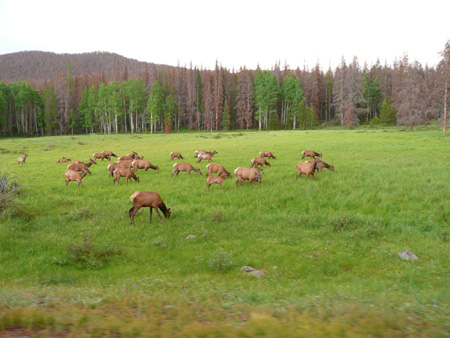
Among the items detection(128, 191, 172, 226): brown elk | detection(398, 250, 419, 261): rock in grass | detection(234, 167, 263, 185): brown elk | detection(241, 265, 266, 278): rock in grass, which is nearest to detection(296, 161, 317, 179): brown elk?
detection(234, 167, 263, 185): brown elk

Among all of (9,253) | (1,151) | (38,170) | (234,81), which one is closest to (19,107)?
(1,151)

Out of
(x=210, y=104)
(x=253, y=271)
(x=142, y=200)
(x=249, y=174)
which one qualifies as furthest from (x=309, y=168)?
(x=210, y=104)

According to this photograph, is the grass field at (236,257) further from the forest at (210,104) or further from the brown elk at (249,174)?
the forest at (210,104)

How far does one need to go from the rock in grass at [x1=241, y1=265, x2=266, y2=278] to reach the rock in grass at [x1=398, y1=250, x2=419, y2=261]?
203 inches

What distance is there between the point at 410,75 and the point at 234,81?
62.2 m

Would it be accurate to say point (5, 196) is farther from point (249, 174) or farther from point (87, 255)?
point (249, 174)

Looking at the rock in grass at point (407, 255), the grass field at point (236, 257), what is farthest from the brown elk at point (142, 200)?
the rock in grass at point (407, 255)

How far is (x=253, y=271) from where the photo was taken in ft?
32.1

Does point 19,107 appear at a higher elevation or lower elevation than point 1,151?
higher

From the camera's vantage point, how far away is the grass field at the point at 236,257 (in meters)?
4.91

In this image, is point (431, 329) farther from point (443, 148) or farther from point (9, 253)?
point (443, 148)

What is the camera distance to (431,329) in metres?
4.60

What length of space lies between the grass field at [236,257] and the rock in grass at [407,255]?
24cm

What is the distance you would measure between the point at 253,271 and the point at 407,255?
5.68 metres
